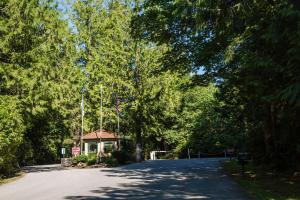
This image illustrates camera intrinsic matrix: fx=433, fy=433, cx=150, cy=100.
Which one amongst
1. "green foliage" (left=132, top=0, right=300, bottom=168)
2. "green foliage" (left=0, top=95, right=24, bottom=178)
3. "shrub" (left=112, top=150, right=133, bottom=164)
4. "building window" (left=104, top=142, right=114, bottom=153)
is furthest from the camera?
"building window" (left=104, top=142, right=114, bottom=153)

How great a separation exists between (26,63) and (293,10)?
84.1 ft

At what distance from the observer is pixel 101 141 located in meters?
47.1

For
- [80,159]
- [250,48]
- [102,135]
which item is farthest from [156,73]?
[102,135]

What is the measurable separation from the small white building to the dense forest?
1125 millimetres

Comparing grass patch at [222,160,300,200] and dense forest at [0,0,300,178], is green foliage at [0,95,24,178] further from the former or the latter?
grass patch at [222,160,300,200]

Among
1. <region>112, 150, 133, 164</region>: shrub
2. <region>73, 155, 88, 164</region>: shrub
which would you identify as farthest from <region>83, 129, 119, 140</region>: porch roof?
<region>73, 155, 88, 164</region>: shrub

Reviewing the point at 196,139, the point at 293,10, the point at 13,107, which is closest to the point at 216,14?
the point at 293,10

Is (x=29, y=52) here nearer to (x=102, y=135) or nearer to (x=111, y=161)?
(x=111, y=161)

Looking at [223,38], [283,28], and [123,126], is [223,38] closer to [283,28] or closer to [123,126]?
[283,28]

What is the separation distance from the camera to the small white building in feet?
158

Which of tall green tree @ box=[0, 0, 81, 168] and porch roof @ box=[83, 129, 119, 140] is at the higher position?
tall green tree @ box=[0, 0, 81, 168]

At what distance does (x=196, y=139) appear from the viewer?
52781 millimetres

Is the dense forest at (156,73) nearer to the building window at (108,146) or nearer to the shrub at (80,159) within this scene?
the building window at (108,146)

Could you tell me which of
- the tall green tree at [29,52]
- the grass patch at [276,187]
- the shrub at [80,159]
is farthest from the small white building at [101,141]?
the grass patch at [276,187]
